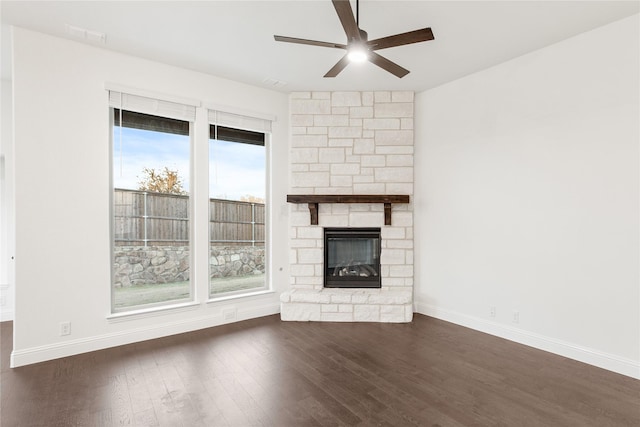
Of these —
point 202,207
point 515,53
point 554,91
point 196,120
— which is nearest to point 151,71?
point 196,120

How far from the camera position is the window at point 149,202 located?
3.44m

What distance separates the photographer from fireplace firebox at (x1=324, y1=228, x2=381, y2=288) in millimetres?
4473

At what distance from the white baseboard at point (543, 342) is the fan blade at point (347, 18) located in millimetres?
3244

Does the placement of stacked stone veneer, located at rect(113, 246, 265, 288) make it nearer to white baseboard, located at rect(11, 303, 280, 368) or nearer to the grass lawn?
the grass lawn

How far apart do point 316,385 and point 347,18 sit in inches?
103

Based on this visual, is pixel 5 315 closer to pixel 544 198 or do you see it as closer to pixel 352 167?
pixel 352 167

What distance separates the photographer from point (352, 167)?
4.42 meters

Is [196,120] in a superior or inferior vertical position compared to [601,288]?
superior

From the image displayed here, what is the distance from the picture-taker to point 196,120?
384 cm

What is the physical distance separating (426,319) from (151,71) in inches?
169

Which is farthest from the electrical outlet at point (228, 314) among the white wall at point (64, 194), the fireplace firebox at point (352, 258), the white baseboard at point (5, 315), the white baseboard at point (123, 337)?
the white baseboard at point (5, 315)

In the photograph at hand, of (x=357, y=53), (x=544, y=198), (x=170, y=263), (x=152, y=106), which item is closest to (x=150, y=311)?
(x=170, y=263)

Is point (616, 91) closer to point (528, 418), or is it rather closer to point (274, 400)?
point (528, 418)

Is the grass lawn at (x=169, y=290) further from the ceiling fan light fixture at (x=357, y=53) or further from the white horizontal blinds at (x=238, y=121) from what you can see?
the ceiling fan light fixture at (x=357, y=53)
